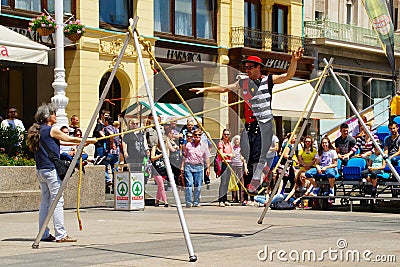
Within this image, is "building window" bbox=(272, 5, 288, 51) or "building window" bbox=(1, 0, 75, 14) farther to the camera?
"building window" bbox=(272, 5, 288, 51)

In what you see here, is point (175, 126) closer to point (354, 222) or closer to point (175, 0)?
point (354, 222)

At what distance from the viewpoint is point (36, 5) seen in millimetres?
29828

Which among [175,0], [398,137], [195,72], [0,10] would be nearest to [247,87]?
[195,72]

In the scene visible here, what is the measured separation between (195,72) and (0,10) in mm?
16276

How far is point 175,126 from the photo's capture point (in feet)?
52.1

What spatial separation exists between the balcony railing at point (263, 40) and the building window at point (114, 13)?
21.0 feet

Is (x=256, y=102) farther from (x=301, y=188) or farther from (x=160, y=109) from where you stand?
(x=301, y=188)

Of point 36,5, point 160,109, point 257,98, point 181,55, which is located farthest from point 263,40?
point 257,98

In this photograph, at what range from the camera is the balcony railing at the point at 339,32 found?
4334 cm

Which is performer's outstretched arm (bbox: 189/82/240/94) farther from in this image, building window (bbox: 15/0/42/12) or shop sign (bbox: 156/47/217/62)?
shop sign (bbox: 156/47/217/62)

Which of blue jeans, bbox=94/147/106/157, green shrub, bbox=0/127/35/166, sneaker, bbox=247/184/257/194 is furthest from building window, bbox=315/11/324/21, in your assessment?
sneaker, bbox=247/184/257/194

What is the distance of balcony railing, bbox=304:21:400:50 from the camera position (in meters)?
43.3

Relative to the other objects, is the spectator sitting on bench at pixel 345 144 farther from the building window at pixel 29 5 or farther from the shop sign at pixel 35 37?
the building window at pixel 29 5

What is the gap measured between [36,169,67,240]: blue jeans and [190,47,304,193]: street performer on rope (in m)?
2.16
